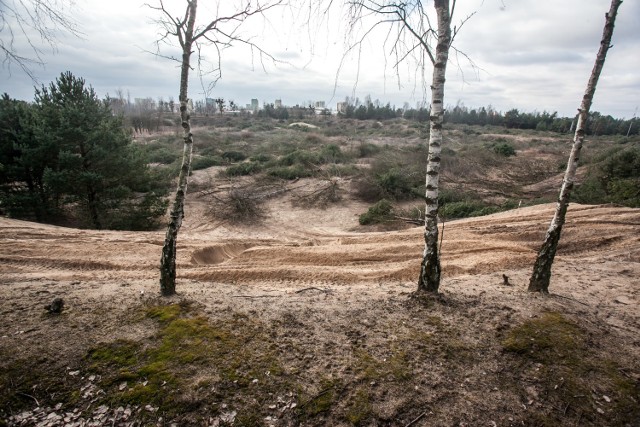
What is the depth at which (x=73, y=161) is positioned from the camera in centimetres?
1241

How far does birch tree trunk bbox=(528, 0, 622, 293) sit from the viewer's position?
421cm

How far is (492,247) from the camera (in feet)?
27.4

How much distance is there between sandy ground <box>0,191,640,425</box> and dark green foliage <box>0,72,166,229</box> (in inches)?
122

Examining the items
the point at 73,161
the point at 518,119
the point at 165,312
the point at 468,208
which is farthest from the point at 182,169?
the point at 518,119

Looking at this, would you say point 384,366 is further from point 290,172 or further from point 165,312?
point 290,172

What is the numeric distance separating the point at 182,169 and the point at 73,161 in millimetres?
10801

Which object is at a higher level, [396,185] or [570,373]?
[396,185]

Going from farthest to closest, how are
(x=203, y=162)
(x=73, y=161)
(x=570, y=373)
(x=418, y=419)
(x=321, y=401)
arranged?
(x=203, y=162)
(x=73, y=161)
(x=570, y=373)
(x=321, y=401)
(x=418, y=419)

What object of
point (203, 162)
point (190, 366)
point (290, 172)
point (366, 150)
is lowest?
point (190, 366)

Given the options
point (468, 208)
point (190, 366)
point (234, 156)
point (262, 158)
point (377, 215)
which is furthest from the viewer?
point (234, 156)

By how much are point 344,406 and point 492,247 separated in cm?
668

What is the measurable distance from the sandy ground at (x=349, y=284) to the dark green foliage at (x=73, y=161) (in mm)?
3088

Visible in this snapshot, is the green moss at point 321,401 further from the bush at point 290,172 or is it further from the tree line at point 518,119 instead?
the tree line at point 518,119

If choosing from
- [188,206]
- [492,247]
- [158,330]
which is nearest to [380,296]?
[158,330]
